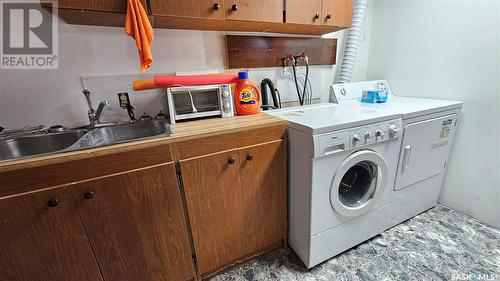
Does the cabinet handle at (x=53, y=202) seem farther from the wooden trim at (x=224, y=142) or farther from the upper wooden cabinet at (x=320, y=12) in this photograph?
the upper wooden cabinet at (x=320, y=12)

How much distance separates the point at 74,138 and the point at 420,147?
2.31 metres

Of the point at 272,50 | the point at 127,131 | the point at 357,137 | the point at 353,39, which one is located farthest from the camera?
the point at 353,39

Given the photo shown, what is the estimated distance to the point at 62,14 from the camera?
1.04m

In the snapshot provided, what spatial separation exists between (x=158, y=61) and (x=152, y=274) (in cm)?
134

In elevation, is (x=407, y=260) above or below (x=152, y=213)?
below

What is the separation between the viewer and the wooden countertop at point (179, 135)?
0.78 metres

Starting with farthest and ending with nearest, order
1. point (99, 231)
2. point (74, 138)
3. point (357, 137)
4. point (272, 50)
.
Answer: point (272, 50) < point (74, 138) < point (357, 137) < point (99, 231)

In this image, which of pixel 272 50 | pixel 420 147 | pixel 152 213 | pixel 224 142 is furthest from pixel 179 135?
pixel 420 147

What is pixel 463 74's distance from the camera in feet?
5.07

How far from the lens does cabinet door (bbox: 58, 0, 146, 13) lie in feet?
3.06

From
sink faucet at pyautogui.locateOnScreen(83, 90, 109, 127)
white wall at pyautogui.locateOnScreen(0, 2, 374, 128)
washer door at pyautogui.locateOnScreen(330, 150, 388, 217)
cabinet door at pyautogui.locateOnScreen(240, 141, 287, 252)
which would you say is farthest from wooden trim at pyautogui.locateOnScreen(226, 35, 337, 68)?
washer door at pyautogui.locateOnScreen(330, 150, 388, 217)

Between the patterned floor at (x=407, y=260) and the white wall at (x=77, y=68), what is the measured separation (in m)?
1.46

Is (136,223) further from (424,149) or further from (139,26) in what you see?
(424,149)

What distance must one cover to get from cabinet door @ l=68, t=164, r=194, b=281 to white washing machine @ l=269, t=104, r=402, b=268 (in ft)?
2.30
